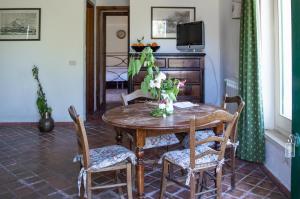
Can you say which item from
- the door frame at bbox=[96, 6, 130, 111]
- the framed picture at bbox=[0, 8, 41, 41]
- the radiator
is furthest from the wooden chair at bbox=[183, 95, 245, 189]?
the door frame at bbox=[96, 6, 130, 111]

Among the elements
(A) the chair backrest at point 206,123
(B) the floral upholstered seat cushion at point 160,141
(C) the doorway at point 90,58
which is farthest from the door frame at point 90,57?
(A) the chair backrest at point 206,123

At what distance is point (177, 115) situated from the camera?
8.22 feet

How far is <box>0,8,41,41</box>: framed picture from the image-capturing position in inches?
213

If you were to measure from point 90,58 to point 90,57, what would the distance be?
0.02 m

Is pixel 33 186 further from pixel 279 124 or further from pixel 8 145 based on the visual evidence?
pixel 279 124

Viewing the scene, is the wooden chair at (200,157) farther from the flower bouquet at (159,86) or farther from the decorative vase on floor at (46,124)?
the decorative vase on floor at (46,124)

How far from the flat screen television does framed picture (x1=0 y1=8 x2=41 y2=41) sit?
2536 millimetres

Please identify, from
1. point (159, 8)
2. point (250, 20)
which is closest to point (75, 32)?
point (159, 8)

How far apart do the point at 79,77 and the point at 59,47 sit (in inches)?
25.5

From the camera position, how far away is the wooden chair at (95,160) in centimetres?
210

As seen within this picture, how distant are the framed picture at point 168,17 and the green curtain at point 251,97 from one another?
7.63 feet

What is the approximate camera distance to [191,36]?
506 cm

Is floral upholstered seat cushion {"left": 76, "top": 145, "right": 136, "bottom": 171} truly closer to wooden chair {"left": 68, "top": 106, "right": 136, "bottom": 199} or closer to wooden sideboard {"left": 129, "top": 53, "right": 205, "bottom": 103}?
wooden chair {"left": 68, "top": 106, "right": 136, "bottom": 199}

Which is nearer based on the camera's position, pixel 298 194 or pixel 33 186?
pixel 298 194
